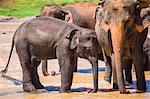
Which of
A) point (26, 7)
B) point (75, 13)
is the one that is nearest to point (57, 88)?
point (75, 13)

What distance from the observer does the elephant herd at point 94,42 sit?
9.07m

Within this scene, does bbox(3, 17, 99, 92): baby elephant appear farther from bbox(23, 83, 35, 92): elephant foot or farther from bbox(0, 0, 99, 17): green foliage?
bbox(0, 0, 99, 17): green foliage

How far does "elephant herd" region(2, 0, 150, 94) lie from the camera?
29.8 ft

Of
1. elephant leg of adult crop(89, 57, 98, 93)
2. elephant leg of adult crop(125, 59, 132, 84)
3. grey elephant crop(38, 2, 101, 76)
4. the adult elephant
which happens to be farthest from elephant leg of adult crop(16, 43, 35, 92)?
grey elephant crop(38, 2, 101, 76)

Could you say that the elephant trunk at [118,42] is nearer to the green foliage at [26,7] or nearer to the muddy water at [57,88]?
the muddy water at [57,88]

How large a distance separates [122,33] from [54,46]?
120 cm

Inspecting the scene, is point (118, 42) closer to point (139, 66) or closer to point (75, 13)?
point (139, 66)

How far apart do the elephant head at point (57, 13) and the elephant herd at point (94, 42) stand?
3895 millimetres

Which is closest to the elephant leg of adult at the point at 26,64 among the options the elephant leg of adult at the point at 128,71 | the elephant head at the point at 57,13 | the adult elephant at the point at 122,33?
the adult elephant at the point at 122,33

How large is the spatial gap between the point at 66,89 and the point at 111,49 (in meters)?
0.93

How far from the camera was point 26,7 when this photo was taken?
48.1m

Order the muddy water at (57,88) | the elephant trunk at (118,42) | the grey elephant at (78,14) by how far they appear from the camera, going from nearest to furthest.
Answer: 1. the elephant trunk at (118,42)
2. the muddy water at (57,88)
3. the grey elephant at (78,14)

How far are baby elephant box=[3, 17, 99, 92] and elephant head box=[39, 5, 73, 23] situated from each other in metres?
4.04

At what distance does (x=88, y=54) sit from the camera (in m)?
9.48
